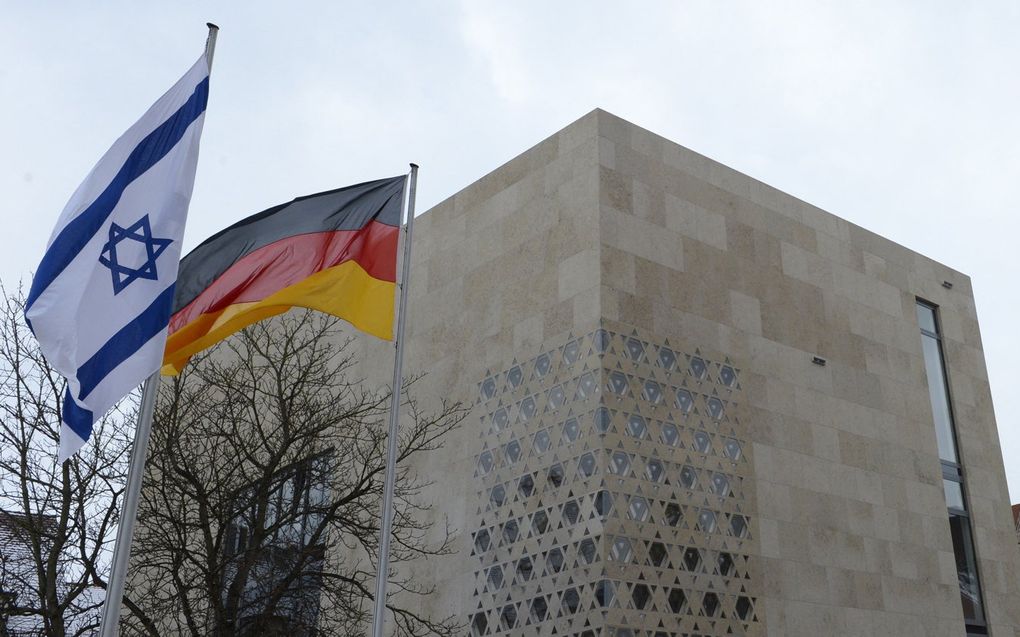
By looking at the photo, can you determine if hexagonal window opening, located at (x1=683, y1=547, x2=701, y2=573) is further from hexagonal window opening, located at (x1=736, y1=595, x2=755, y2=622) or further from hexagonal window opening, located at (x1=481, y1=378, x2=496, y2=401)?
hexagonal window opening, located at (x1=481, y1=378, x2=496, y2=401)

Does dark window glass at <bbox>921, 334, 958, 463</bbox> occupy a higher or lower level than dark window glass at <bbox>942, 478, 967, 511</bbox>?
higher

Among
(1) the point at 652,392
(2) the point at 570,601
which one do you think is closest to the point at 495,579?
(2) the point at 570,601

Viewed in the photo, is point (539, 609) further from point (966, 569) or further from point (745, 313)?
point (966, 569)

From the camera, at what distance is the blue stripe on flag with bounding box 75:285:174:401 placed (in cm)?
947

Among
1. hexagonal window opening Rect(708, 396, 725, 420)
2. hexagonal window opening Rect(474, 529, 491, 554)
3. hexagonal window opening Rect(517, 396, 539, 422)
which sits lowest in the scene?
hexagonal window opening Rect(474, 529, 491, 554)

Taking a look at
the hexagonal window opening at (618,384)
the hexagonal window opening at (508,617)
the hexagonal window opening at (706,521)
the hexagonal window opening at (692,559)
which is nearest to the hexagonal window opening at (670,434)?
the hexagonal window opening at (618,384)

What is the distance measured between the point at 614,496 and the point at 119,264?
31.3 feet

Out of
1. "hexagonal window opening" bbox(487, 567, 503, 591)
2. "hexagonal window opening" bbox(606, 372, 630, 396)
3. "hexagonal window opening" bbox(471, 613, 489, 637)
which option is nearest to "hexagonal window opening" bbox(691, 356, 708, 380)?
"hexagonal window opening" bbox(606, 372, 630, 396)

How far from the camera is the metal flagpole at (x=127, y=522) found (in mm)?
9422

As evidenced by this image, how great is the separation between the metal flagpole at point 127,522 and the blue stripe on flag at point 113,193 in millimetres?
1324

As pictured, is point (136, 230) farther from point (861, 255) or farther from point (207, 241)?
point (861, 255)

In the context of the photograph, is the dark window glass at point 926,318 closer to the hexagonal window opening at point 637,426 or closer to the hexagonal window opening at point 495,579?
the hexagonal window opening at point 637,426

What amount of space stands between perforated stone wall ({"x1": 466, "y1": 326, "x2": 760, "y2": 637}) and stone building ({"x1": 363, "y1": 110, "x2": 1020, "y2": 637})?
0.04m

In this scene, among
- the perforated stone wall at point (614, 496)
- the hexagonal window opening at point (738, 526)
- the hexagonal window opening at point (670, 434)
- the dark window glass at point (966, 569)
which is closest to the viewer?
the perforated stone wall at point (614, 496)
